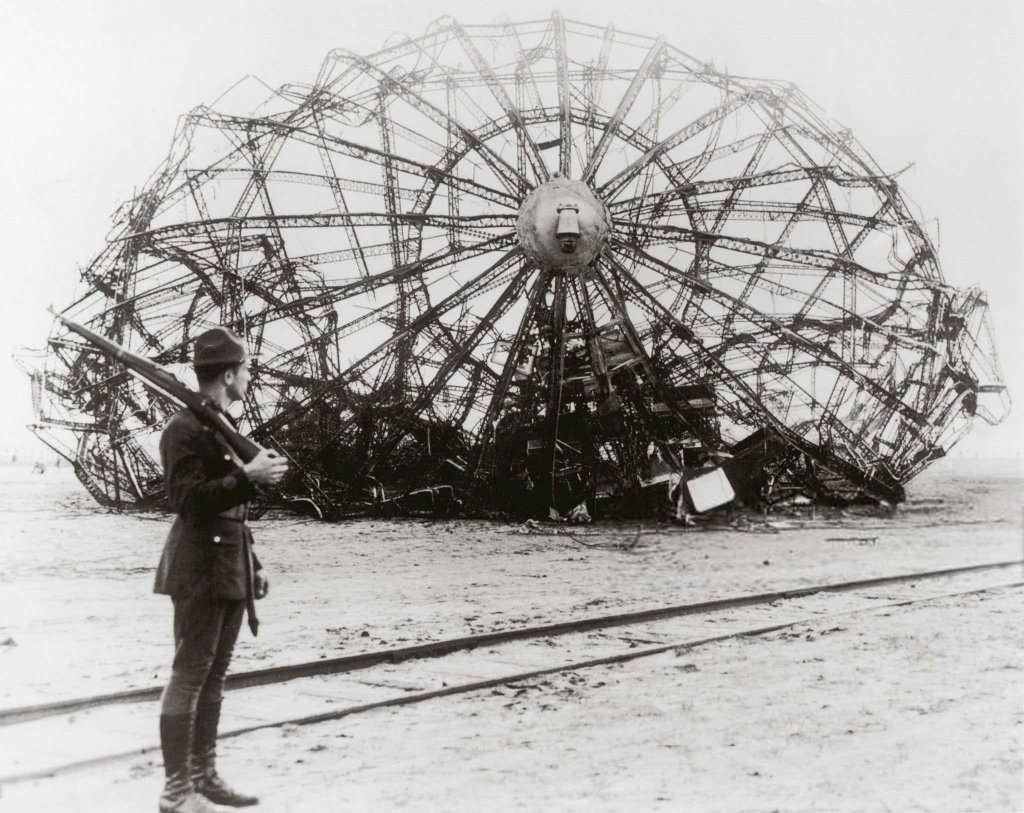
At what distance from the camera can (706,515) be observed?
6.91m

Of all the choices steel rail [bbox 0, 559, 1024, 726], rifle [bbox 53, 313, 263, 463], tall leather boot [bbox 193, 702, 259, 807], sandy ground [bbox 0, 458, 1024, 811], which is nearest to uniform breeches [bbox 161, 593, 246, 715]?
tall leather boot [bbox 193, 702, 259, 807]

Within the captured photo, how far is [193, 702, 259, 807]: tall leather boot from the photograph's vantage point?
396 cm

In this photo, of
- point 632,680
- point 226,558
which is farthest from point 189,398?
point 632,680

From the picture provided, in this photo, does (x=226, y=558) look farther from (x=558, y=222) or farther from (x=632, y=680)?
(x=558, y=222)

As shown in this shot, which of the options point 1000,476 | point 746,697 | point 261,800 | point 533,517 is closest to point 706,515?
point 746,697

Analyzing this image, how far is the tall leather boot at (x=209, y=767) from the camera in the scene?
396 centimetres

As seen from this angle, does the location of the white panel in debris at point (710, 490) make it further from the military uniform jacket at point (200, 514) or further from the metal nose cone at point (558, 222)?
the metal nose cone at point (558, 222)

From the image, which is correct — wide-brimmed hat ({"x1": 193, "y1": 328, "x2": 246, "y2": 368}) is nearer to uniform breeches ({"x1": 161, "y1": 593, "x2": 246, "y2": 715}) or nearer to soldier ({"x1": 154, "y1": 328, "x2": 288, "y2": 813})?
soldier ({"x1": 154, "y1": 328, "x2": 288, "y2": 813})

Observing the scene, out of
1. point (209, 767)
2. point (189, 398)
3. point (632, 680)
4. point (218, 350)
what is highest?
point (218, 350)

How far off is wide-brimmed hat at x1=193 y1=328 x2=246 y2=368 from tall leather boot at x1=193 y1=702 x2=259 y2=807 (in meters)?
1.44

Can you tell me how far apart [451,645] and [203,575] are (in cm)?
342

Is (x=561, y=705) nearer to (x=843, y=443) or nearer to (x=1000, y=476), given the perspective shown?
(x=1000, y=476)

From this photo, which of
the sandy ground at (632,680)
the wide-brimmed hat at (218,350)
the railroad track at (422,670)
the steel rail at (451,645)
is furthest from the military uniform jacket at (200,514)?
the steel rail at (451,645)

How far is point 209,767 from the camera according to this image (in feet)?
13.2
